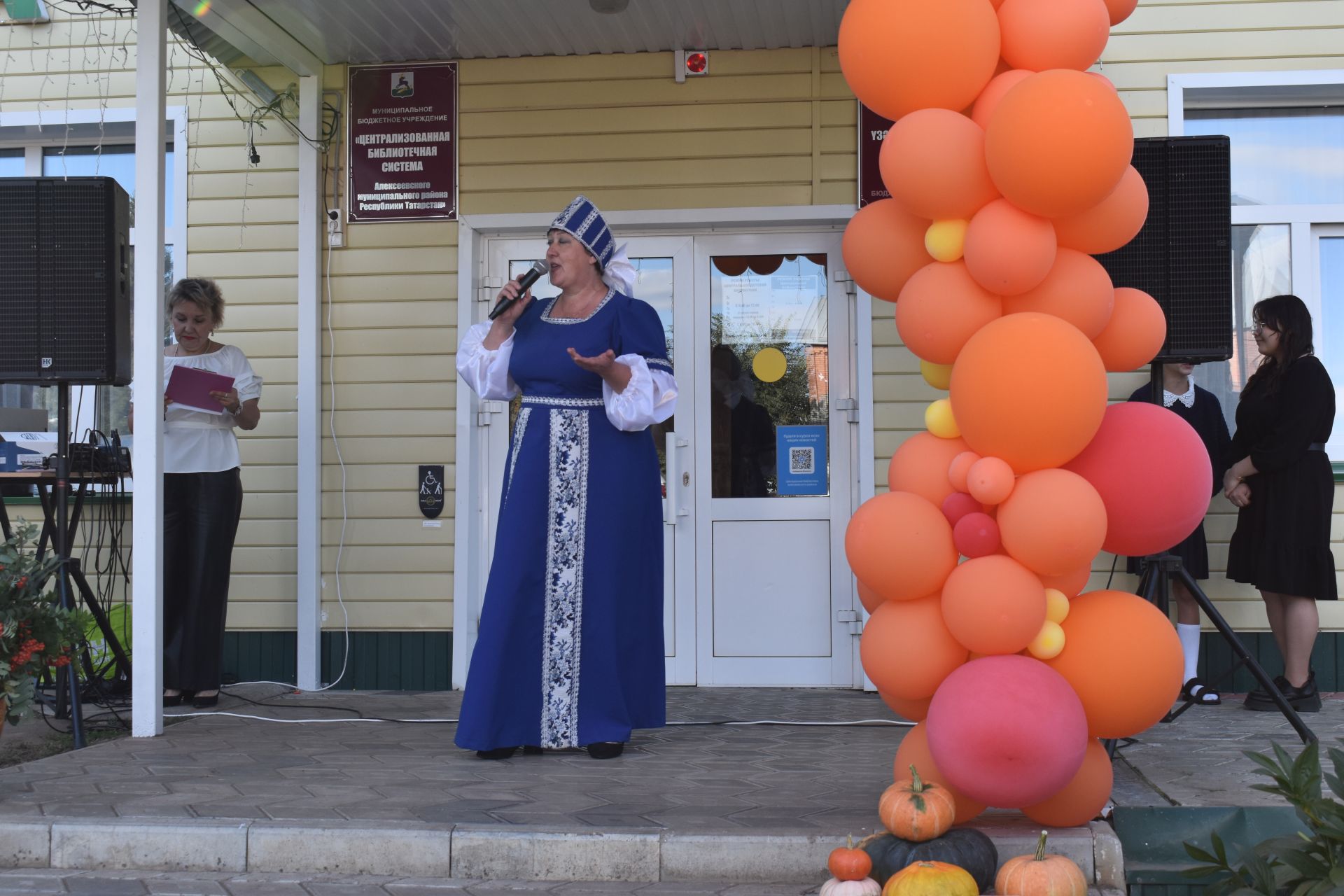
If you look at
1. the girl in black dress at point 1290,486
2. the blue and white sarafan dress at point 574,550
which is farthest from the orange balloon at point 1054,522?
the girl in black dress at point 1290,486

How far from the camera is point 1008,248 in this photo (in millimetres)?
2736

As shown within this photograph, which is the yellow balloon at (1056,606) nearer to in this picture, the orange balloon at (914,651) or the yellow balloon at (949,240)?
the orange balloon at (914,651)

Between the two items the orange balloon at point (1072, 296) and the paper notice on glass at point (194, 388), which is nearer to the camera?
the orange balloon at point (1072, 296)

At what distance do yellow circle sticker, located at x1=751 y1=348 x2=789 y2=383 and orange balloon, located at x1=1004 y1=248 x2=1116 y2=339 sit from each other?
108 inches

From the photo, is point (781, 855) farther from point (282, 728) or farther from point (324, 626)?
point (324, 626)

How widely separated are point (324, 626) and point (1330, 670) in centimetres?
459

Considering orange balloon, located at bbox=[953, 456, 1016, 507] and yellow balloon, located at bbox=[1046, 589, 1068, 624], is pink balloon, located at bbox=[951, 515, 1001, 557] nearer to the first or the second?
orange balloon, located at bbox=[953, 456, 1016, 507]

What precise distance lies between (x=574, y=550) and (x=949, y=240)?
1733 millimetres

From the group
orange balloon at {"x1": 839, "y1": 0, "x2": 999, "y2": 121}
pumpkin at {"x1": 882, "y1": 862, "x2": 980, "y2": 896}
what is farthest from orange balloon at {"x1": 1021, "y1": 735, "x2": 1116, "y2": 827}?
orange balloon at {"x1": 839, "y1": 0, "x2": 999, "y2": 121}

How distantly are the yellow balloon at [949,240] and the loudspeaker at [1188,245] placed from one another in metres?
1.33

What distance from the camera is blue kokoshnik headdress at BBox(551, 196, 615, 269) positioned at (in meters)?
4.01

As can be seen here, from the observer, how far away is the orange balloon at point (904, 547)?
2.76 metres

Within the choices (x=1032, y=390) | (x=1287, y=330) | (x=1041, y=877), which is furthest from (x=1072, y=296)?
(x=1287, y=330)

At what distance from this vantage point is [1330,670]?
5305 mm
